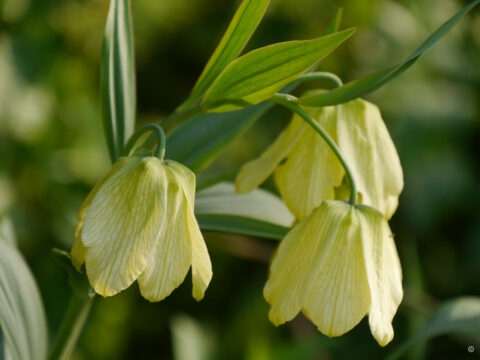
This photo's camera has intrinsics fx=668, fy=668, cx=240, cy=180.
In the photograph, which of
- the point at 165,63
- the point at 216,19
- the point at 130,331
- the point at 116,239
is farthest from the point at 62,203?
the point at 116,239

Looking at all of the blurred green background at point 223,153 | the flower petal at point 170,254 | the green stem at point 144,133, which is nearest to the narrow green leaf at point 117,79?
the green stem at point 144,133

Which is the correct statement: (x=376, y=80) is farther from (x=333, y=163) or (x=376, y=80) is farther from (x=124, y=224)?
(x=124, y=224)

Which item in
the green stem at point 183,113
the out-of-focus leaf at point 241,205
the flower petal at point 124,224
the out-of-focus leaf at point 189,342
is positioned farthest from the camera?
the out-of-focus leaf at point 189,342

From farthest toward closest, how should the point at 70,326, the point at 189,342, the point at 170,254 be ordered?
the point at 189,342 < the point at 70,326 < the point at 170,254

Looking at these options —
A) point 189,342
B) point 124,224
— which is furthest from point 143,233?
point 189,342

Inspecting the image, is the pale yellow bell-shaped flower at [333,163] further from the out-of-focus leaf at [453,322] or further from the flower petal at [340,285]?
the out-of-focus leaf at [453,322]
